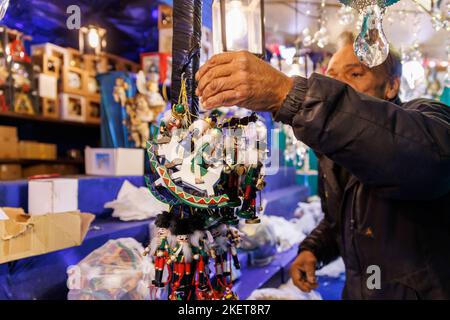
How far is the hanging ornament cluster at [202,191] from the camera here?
2.11 ft

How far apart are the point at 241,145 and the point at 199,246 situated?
230 millimetres

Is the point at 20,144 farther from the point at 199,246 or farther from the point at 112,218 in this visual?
the point at 199,246

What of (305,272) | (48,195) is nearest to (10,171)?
(48,195)

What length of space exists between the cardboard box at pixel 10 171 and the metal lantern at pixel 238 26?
347 cm

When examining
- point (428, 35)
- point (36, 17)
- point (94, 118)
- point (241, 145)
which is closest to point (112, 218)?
point (36, 17)

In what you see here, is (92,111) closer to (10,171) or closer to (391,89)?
(10,171)

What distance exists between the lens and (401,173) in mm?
732

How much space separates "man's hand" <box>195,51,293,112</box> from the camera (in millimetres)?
594

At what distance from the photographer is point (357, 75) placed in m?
1.18

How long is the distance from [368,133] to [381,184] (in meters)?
0.14

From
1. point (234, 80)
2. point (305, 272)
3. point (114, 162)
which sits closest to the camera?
point (234, 80)

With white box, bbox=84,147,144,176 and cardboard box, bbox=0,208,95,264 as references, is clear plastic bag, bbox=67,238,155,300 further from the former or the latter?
white box, bbox=84,147,144,176
